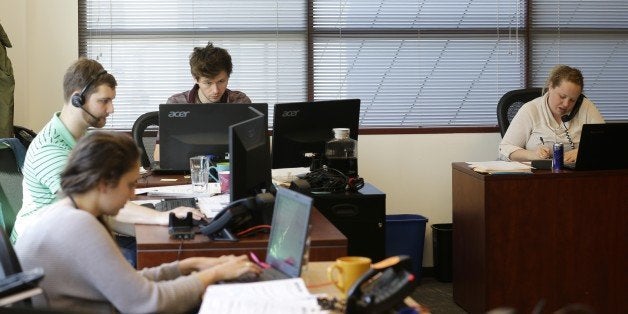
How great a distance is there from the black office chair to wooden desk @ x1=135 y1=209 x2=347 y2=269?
2.48m

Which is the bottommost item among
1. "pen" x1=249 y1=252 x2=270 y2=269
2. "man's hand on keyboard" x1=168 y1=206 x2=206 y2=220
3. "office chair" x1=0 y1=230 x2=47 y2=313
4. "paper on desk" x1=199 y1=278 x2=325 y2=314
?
"paper on desk" x1=199 y1=278 x2=325 y2=314

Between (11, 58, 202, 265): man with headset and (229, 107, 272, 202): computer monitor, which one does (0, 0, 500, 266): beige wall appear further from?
(229, 107, 272, 202): computer monitor

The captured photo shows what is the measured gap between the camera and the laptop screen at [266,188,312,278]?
2.26 metres

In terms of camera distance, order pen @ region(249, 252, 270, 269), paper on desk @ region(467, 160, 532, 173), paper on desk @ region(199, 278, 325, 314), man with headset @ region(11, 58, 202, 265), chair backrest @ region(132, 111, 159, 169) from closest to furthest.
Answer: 1. paper on desk @ region(199, 278, 325, 314)
2. pen @ region(249, 252, 270, 269)
3. man with headset @ region(11, 58, 202, 265)
4. paper on desk @ region(467, 160, 532, 173)
5. chair backrest @ region(132, 111, 159, 169)

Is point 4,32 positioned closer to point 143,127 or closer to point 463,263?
point 143,127

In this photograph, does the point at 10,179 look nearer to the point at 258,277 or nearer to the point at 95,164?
the point at 95,164

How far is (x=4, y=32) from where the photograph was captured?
4.83 m

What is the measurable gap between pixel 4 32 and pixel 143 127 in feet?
3.50

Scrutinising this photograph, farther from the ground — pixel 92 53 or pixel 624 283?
pixel 92 53

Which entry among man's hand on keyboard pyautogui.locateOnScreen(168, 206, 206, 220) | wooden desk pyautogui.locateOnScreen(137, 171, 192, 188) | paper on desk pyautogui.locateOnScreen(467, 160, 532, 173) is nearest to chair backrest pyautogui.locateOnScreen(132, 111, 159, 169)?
wooden desk pyautogui.locateOnScreen(137, 171, 192, 188)

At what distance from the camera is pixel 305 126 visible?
4016 mm

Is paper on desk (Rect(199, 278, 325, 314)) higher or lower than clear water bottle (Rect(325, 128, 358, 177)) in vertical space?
lower

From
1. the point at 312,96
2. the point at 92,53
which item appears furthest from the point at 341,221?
the point at 92,53

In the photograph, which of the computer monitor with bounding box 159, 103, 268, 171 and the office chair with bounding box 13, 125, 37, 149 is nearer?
the computer monitor with bounding box 159, 103, 268, 171
